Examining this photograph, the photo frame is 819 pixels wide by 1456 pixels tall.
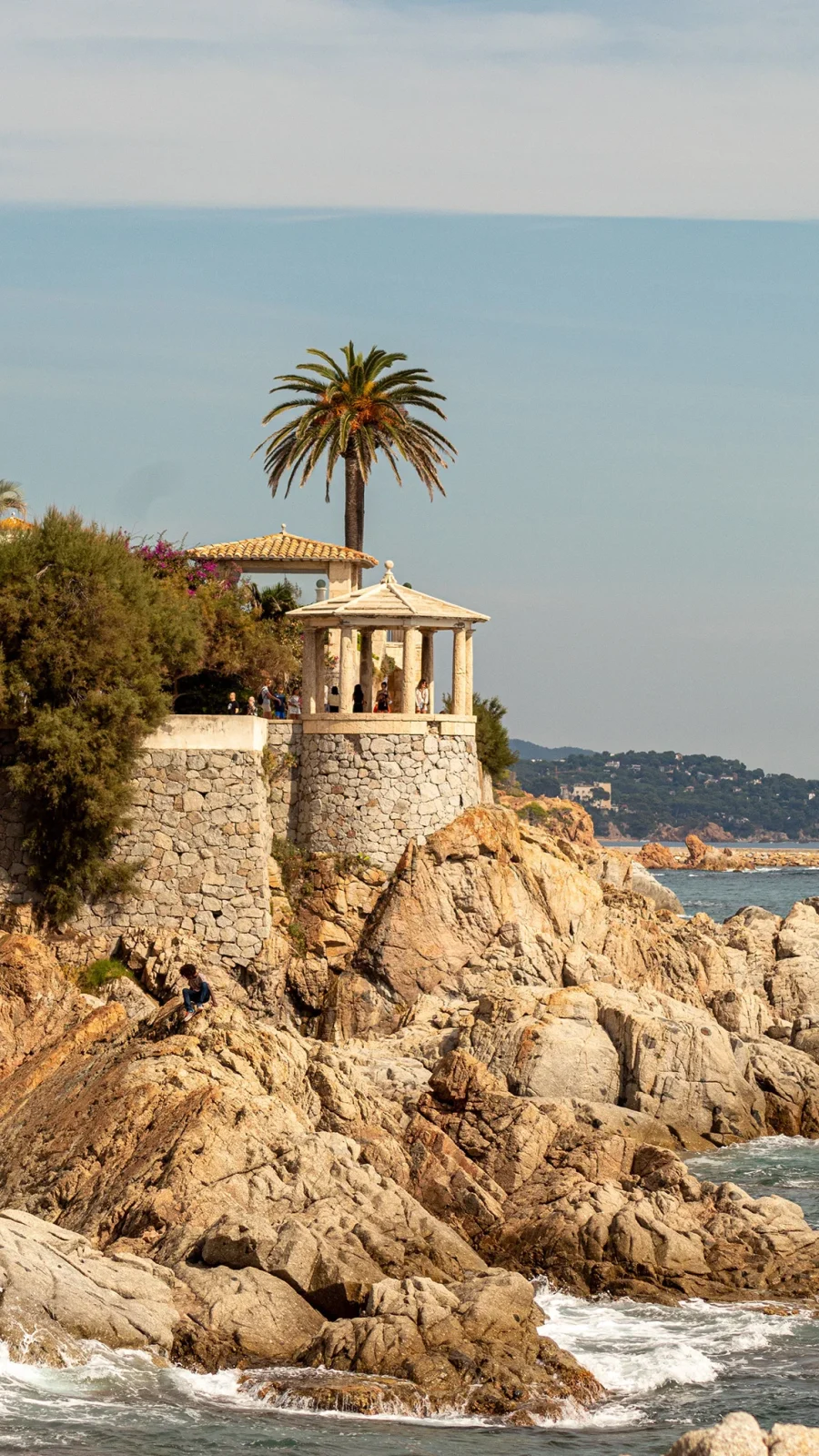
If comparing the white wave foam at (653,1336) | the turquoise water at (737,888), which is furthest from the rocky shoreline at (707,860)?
the white wave foam at (653,1336)

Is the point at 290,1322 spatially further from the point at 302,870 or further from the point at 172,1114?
the point at 302,870

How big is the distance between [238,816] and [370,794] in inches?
131

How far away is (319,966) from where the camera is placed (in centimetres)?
3688

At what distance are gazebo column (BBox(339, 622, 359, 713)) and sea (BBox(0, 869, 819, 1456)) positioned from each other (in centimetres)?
1860

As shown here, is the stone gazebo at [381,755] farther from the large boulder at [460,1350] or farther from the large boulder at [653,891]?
the large boulder at [653,891]

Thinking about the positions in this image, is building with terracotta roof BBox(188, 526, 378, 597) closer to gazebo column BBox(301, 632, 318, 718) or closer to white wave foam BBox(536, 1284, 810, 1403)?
gazebo column BBox(301, 632, 318, 718)

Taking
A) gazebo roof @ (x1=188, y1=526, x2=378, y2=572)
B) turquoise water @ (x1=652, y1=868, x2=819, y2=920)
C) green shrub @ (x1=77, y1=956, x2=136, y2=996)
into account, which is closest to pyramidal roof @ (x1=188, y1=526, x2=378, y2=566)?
gazebo roof @ (x1=188, y1=526, x2=378, y2=572)

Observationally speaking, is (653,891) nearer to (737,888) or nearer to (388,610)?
(388,610)

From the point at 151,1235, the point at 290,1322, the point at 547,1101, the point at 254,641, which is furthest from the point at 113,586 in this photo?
the point at 290,1322

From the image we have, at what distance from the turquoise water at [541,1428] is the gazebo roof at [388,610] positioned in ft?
63.9

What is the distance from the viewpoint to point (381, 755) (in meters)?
38.4

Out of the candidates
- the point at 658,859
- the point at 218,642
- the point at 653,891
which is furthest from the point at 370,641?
the point at 658,859

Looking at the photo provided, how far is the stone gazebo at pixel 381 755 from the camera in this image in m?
38.3

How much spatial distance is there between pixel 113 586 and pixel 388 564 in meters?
7.98
